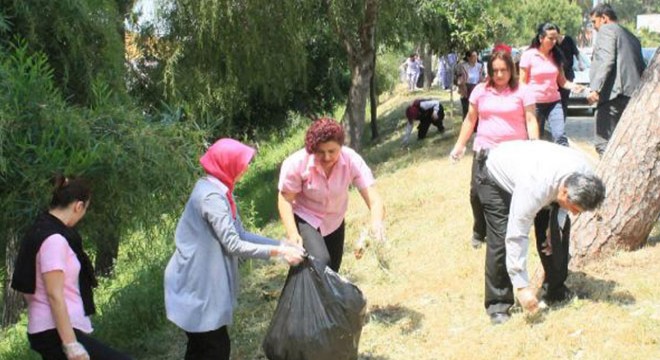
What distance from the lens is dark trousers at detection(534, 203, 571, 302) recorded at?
16.5ft

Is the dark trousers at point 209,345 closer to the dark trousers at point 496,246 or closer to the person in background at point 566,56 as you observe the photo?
the dark trousers at point 496,246

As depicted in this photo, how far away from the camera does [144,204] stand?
18.5 ft

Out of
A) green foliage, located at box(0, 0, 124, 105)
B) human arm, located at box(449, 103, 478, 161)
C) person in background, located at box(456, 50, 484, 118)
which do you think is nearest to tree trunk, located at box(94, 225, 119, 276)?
green foliage, located at box(0, 0, 124, 105)

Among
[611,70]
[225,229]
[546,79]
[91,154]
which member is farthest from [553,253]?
[546,79]

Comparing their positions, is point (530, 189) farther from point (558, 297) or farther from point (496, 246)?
point (558, 297)

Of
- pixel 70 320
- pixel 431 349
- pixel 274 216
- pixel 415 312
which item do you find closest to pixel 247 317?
pixel 415 312

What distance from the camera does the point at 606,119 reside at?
782cm

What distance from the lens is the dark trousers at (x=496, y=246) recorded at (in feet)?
16.9

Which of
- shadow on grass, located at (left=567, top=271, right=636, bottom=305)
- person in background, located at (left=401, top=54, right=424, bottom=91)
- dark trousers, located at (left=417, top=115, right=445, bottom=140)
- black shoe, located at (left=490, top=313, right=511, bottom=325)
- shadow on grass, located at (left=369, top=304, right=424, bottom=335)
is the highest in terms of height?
shadow on grass, located at (left=567, top=271, right=636, bottom=305)

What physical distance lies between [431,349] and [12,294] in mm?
5993

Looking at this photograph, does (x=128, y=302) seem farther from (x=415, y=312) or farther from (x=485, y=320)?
(x=485, y=320)

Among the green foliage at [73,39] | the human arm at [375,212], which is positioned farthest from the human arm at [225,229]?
the green foliage at [73,39]

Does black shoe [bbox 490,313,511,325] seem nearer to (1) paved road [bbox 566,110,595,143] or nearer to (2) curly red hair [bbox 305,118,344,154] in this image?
(2) curly red hair [bbox 305,118,344,154]

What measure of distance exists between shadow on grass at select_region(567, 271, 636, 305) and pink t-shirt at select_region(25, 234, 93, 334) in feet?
10.1
